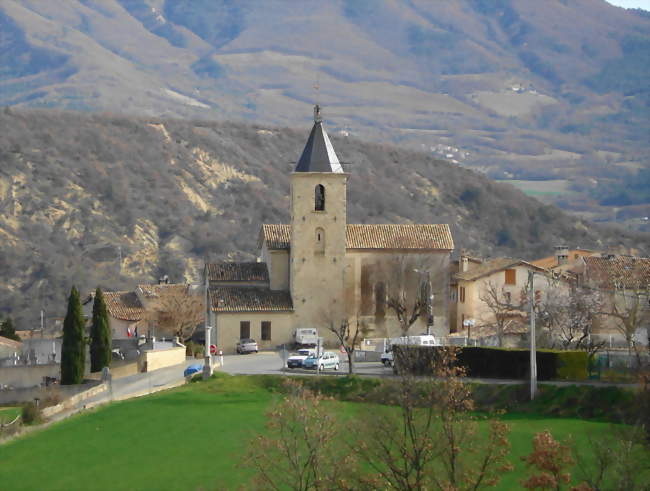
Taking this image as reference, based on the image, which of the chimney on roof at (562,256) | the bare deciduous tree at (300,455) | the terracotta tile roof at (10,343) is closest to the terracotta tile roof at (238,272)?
the terracotta tile roof at (10,343)

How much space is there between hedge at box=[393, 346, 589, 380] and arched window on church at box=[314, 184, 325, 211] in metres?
15.3

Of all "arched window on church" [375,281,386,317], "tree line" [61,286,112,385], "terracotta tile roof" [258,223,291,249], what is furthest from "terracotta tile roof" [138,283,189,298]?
"tree line" [61,286,112,385]

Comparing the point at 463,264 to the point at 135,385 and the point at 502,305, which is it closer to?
the point at 502,305

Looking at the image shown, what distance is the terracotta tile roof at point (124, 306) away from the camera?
2761 inches

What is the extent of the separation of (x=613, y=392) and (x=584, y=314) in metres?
16.3

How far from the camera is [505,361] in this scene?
47906 millimetres

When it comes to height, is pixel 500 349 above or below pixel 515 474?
above

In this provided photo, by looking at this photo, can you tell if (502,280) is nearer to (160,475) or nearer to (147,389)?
(147,389)

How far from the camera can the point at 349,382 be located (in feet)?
159

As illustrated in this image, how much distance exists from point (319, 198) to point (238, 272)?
4.89 metres

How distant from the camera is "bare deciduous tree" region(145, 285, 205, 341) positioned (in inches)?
2643

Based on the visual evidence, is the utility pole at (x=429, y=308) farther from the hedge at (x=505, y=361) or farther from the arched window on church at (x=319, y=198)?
the hedge at (x=505, y=361)

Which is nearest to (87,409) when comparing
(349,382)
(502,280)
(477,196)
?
(349,382)

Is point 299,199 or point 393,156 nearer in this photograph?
point 299,199
